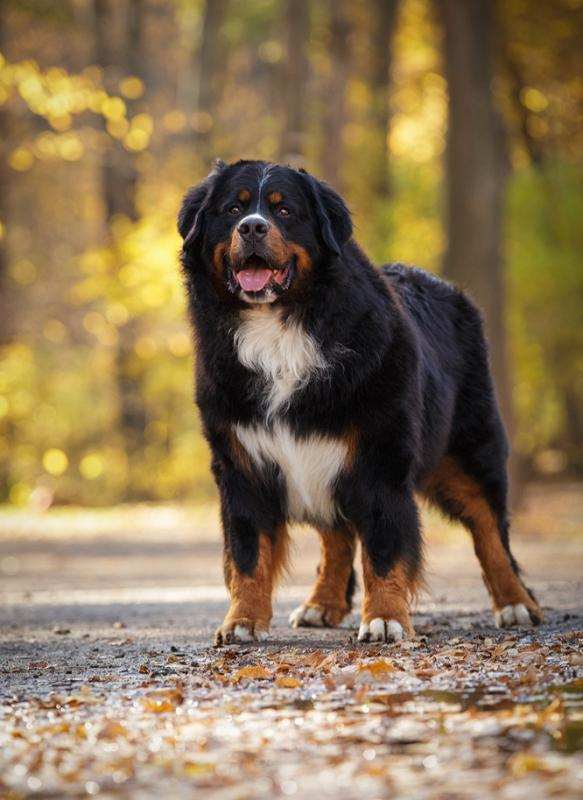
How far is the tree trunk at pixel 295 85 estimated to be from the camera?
944 inches

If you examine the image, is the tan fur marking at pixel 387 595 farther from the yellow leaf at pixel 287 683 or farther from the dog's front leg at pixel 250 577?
the yellow leaf at pixel 287 683

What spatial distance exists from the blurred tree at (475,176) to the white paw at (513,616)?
41.8ft

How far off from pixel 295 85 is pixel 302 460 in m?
17.7

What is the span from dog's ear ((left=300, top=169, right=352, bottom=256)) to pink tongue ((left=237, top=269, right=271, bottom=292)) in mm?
368

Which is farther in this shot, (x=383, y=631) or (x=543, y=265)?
(x=543, y=265)

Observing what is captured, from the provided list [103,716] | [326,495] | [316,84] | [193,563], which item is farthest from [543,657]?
[316,84]

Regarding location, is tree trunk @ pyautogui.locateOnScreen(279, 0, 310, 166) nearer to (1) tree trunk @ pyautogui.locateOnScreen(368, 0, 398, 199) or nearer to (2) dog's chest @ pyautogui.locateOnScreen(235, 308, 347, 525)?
(1) tree trunk @ pyautogui.locateOnScreen(368, 0, 398, 199)

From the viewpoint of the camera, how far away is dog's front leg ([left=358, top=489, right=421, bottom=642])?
7.17m

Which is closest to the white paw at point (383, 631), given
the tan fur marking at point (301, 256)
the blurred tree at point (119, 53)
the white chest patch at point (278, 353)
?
the white chest patch at point (278, 353)

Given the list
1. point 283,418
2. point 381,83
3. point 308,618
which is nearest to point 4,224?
point 381,83

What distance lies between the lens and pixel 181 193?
26.9 metres

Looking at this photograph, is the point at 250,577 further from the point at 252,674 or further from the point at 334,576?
the point at 252,674

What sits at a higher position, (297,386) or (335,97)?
(335,97)


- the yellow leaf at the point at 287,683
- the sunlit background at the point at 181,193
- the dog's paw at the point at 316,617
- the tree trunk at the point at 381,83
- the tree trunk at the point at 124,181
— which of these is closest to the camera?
the yellow leaf at the point at 287,683
